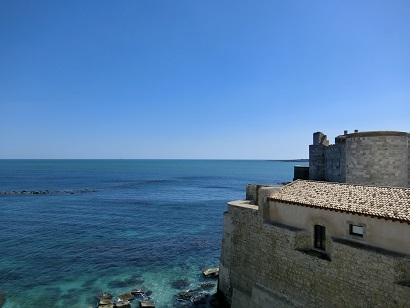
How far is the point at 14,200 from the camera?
177ft

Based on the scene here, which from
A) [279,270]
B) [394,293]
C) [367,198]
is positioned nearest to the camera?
[394,293]

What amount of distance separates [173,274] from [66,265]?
8835mm

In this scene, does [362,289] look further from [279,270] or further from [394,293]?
[279,270]

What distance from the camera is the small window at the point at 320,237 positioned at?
40.9ft

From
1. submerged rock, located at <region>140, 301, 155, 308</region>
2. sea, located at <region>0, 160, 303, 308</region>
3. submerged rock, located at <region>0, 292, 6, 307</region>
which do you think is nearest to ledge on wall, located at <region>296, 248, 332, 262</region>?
sea, located at <region>0, 160, 303, 308</region>

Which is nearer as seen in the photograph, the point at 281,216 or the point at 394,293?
the point at 394,293

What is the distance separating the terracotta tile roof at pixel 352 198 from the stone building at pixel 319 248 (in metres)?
0.03

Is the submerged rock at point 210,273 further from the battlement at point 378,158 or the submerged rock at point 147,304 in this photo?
the battlement at point 378,158

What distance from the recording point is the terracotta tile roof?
35.6ft

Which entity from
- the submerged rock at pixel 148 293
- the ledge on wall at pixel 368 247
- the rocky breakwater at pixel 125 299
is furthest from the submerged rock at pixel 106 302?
the ledge on wall at pixel 368 247

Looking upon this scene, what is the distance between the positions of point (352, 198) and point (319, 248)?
261cm

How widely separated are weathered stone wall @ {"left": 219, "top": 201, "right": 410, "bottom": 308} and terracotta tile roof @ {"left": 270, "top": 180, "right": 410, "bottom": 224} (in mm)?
1315

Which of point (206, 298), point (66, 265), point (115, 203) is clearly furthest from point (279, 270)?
point (115, 203)

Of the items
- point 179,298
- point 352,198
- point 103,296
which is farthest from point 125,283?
point 352,198
